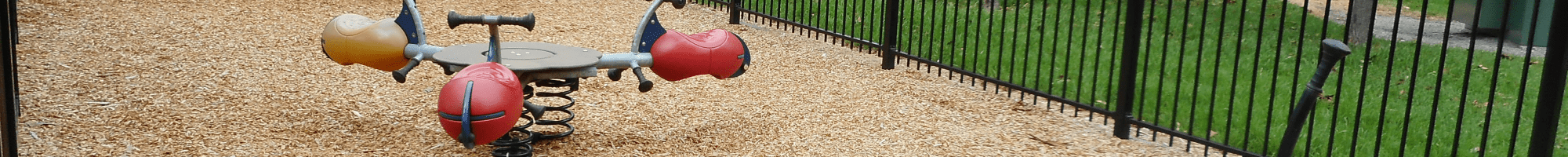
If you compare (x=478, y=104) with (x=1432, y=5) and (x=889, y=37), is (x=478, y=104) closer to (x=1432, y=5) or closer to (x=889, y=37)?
(x=889, y=37)

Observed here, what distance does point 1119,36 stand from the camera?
9.04 m

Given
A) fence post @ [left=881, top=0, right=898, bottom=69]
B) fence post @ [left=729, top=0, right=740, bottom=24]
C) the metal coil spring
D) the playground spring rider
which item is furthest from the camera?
fence post @ [left=729, top=0, right=740, bottom=24]

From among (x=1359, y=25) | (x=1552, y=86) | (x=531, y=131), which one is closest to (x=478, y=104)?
(x=531, y=131)

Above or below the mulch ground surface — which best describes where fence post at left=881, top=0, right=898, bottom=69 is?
above

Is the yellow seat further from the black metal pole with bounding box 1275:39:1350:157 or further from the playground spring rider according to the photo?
the black metal pole with bounding box 1275:39:1350:157

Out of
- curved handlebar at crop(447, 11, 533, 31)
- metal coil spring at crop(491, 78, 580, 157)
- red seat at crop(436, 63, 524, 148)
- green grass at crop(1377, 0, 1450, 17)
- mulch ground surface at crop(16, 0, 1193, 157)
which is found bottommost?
green grass at crop(1377, 0, 1450, 17)

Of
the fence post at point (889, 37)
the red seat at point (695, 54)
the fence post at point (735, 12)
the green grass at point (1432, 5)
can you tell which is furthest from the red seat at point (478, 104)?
the green grass at point (1432, 5)

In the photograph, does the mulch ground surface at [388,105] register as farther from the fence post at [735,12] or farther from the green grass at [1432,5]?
the green grass at [1432,5]

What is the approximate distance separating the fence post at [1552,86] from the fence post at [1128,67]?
131 centimetres

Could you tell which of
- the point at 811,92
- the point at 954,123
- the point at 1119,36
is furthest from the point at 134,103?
the point at 1119,36

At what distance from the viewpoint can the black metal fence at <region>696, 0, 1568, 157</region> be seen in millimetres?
4211

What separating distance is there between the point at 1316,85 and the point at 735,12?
189 inches

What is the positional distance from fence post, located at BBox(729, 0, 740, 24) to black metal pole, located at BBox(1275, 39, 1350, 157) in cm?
454

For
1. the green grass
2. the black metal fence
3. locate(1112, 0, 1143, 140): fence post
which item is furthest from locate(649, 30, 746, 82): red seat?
the green grass
